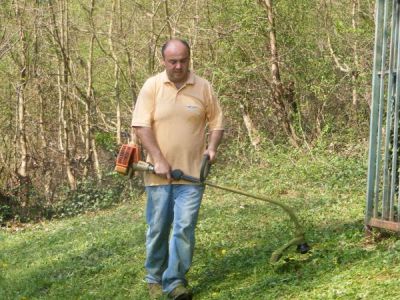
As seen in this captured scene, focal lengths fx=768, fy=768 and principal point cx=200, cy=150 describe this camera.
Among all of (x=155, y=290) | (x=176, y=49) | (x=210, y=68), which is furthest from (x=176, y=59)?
(x=210, y=68)

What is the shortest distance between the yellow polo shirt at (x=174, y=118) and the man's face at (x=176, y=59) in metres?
0.11

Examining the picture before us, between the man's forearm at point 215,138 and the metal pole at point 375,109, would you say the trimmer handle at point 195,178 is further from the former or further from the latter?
the metal pole at point 375,109

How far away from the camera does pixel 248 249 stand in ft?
26.4

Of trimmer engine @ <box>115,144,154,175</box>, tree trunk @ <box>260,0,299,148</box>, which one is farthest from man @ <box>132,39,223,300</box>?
tree trunk @ <box>260,0,299,148</box>

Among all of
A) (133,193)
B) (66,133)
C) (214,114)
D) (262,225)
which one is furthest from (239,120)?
(214,114)

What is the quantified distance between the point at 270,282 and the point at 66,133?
14.9 metres

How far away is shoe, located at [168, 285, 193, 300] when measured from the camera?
6359 mm

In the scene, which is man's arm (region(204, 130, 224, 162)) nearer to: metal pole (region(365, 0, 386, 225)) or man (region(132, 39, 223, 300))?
man (region(132, 39, 223, 300))

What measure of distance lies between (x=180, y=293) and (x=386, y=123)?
2.31 metres

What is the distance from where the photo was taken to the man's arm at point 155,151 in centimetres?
639

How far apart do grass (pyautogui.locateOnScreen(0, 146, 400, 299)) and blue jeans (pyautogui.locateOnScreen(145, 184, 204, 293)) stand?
35 centimetres

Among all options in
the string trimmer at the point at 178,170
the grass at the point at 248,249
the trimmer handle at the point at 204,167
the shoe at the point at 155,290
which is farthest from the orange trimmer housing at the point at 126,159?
the grass at the point at 248,249

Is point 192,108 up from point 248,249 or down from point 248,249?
up

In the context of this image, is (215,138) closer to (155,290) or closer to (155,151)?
(155,151)
